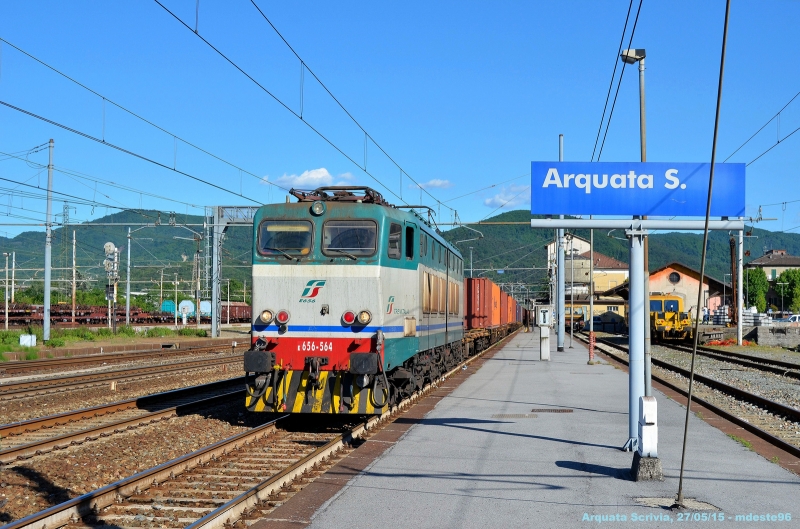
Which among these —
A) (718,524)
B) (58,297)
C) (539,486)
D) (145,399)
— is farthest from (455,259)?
(58,297)

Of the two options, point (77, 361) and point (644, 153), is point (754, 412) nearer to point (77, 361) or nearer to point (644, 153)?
point (644, 153)

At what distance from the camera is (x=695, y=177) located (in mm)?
10781

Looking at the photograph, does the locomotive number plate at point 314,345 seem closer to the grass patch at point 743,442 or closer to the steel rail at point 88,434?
the steel rail at point 88,434

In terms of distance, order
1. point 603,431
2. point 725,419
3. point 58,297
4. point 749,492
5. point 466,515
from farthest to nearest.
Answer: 1. point 58,297
2. point 725,419
3. point 603,431
4. point 749,492
5. point 466,515

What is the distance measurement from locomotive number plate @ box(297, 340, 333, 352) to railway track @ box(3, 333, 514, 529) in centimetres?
140

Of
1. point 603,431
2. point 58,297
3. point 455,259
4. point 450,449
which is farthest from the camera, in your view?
point 58,297

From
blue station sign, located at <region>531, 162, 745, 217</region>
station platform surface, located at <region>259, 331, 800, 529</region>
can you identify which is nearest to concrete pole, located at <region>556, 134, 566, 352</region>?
station platform surface, located at <region>259, 331, 800, 529</region>

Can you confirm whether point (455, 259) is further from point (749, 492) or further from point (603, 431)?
point (749, 492)

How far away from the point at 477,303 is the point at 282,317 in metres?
20.0

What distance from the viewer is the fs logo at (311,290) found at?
500 inches

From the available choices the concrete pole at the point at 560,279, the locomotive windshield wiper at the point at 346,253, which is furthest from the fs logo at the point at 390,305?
the concrete pole at the point at 560,279

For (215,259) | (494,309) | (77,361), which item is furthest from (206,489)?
(215,259)

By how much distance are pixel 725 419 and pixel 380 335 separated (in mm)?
6418

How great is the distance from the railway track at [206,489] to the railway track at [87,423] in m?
2.41
